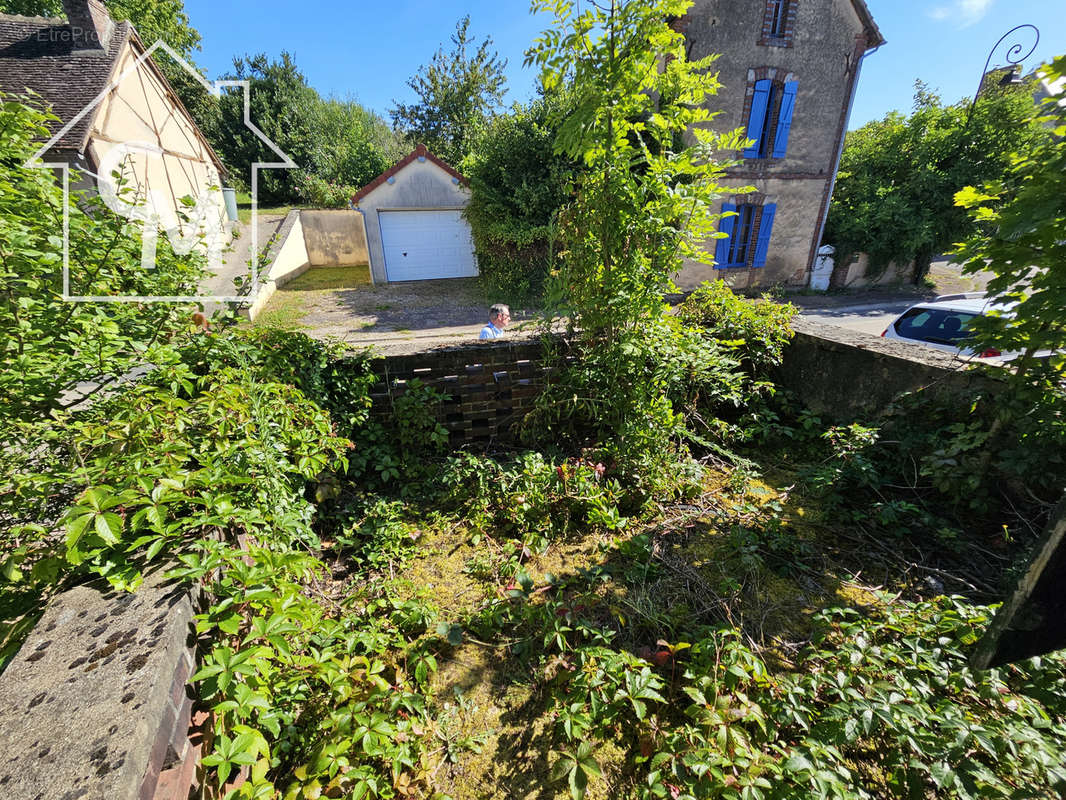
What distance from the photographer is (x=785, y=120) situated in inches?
453

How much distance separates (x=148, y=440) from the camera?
5.02ft

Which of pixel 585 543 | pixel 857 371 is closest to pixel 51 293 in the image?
pixel 585 543

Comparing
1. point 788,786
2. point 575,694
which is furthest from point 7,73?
point 788,786

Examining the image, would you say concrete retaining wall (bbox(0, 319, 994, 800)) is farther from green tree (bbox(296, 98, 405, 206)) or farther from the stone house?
green tree (bbox(296, 98, 405, 206))

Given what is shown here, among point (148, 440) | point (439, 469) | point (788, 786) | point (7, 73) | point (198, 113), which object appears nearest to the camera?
point (788, 786)

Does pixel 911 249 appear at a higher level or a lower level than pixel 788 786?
higher

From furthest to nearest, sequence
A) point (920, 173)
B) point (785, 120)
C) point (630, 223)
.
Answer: point (920, 173), point (785, 120), point (630, 223)

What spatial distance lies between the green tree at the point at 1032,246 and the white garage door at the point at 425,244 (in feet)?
42.4

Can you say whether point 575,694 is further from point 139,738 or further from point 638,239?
point 638,239

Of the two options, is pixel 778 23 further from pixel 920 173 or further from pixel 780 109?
pixel 920 173

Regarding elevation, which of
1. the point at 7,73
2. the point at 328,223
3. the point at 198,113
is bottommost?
the point at 328,223

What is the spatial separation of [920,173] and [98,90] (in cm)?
2189

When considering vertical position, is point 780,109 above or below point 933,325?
above

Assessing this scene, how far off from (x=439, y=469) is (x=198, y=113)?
95.8 ft
